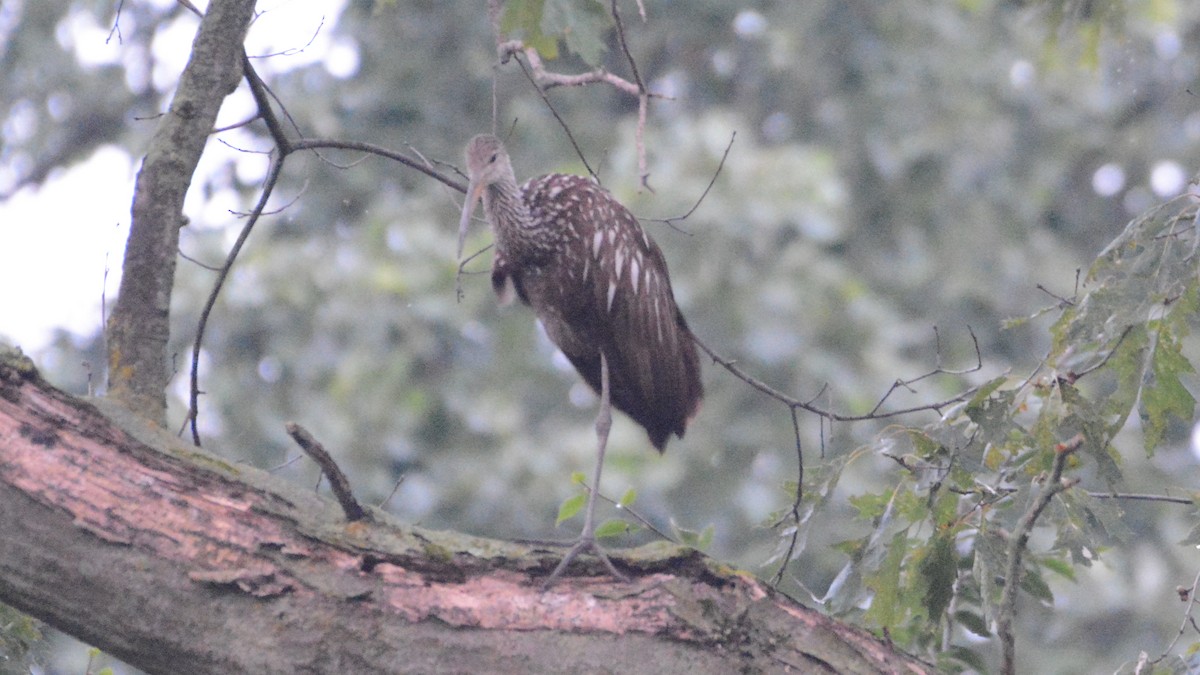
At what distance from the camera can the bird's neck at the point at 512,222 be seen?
3.42 meters

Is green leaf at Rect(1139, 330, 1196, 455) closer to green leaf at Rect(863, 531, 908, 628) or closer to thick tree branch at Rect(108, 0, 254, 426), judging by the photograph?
green leaf at Rect(863, 531, 908, 628)

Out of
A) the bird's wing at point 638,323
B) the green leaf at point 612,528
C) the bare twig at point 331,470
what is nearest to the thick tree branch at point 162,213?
the bare twig at point 331,470

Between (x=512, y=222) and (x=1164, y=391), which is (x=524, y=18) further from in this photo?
(x=512, y=222)

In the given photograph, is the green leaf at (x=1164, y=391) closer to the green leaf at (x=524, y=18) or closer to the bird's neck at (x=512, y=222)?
the green leaf at (x=524, y=18)

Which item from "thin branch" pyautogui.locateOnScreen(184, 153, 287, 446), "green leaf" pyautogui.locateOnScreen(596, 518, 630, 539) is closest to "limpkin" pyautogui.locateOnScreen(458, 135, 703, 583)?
"thin branch" pyautogui.locateOnScreen(184, 153, 287, 446)

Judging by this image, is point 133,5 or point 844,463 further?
point 133,5

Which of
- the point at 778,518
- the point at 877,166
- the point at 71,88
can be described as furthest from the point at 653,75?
the point at 778,518

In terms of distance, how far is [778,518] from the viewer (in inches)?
97.0

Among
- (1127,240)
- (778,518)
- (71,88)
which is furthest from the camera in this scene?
(71,88)

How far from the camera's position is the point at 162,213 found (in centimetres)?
229

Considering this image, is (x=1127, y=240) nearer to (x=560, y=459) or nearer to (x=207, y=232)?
(x=560, y=459)

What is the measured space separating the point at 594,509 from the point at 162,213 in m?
1.08

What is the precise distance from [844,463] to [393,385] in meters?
4.52

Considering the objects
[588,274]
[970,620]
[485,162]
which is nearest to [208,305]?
[485,162]
